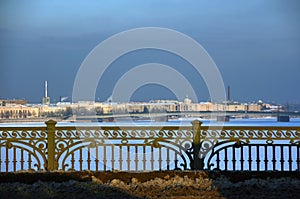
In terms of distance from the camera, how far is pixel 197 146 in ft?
41.9

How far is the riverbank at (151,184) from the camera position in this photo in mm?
8562

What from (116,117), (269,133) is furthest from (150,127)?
(116,117)

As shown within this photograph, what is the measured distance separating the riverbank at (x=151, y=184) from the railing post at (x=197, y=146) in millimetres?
2130

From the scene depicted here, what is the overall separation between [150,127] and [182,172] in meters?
2.49

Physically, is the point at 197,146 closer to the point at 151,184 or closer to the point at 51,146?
the point at 51,146

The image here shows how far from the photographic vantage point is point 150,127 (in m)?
12.9

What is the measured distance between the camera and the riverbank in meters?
8.56

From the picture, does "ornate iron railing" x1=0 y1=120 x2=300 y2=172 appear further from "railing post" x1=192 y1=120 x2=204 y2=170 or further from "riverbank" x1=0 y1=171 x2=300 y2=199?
"riverbank" x1=0 y1=171 x2=300 y2=199

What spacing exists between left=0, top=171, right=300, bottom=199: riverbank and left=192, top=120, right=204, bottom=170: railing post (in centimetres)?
213

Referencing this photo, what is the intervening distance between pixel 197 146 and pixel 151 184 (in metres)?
3.49

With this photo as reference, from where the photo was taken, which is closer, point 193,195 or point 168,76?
point 193,195

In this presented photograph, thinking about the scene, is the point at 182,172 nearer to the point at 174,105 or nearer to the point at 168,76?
the point at 168,76

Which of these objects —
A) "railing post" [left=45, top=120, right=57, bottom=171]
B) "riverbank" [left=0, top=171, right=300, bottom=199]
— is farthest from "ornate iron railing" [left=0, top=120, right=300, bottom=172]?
"riverbank" [left=0, top=171, right=300, bottom=199]

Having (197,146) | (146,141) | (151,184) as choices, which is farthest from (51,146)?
(151,184)
